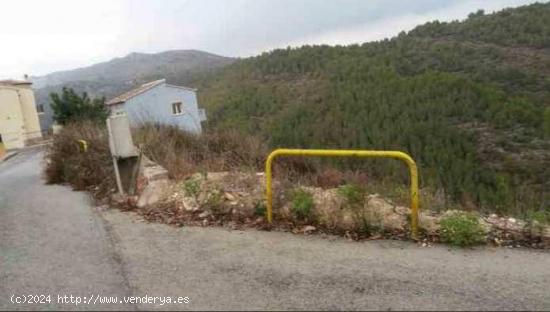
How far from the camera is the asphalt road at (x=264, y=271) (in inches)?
140

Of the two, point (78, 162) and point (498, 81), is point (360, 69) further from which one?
point (78, 162)

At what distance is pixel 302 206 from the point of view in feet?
18.0

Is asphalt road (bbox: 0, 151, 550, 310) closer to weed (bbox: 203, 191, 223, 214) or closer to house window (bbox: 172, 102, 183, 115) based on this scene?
weed (bbox: 203, 191, 223, 214)

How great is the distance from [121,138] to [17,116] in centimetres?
4452

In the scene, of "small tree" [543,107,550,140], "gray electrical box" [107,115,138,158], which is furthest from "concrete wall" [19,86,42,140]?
"small tree" [543,107,550,140]

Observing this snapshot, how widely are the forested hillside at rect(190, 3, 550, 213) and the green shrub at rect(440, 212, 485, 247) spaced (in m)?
49.6

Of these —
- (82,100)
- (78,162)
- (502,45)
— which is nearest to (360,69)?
(502,45)

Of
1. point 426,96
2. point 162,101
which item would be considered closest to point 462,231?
point 162,101

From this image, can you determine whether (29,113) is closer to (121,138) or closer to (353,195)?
(121,138)

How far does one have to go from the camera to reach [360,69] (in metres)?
105

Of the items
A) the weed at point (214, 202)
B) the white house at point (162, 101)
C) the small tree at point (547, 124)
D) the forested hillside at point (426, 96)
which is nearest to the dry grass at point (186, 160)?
the weed at point (214, 202)

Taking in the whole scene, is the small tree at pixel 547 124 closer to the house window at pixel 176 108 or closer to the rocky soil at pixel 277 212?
the house window at pixel 176 108

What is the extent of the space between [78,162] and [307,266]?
7945mm

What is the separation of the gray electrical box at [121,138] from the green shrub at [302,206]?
346 centimetres
